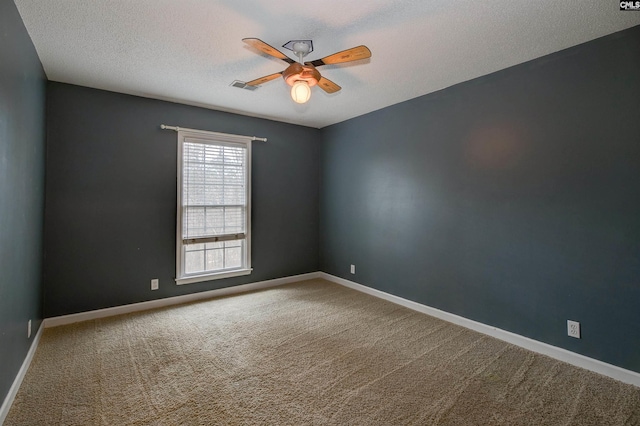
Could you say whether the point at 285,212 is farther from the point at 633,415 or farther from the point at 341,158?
the point at 633,415

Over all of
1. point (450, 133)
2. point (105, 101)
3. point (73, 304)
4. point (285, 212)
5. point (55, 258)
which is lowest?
point (73, 304)

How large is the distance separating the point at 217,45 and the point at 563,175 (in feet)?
10.3

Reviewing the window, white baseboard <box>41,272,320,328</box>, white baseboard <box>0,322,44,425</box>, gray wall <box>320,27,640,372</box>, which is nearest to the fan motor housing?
gray wall <box>320,27,640,372</box>

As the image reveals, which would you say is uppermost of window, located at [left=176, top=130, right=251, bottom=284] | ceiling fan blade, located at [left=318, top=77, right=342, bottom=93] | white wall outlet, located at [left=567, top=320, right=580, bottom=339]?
ceiling fan blade, located at [left=318, top=77, right=342, bottom=93]

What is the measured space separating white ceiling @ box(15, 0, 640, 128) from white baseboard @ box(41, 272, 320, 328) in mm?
2588

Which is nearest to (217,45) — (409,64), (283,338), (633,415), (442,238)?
(409,64)

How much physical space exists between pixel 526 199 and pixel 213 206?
3.70 meters

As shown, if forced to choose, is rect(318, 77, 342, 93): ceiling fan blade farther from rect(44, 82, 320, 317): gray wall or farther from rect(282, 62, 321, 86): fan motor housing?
rect(44, 82, 320, 317): gray wall

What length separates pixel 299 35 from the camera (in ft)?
7.43

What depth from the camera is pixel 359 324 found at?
3.21 m

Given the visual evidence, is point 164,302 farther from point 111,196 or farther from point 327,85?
point 327,85

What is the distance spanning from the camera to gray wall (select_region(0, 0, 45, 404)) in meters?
1.81

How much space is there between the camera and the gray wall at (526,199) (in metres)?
2.23

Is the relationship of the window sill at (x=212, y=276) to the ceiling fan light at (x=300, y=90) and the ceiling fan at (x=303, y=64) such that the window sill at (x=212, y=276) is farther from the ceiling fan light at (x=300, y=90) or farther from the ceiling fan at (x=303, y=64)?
the ceiling fan light at (x=300, y=90)
